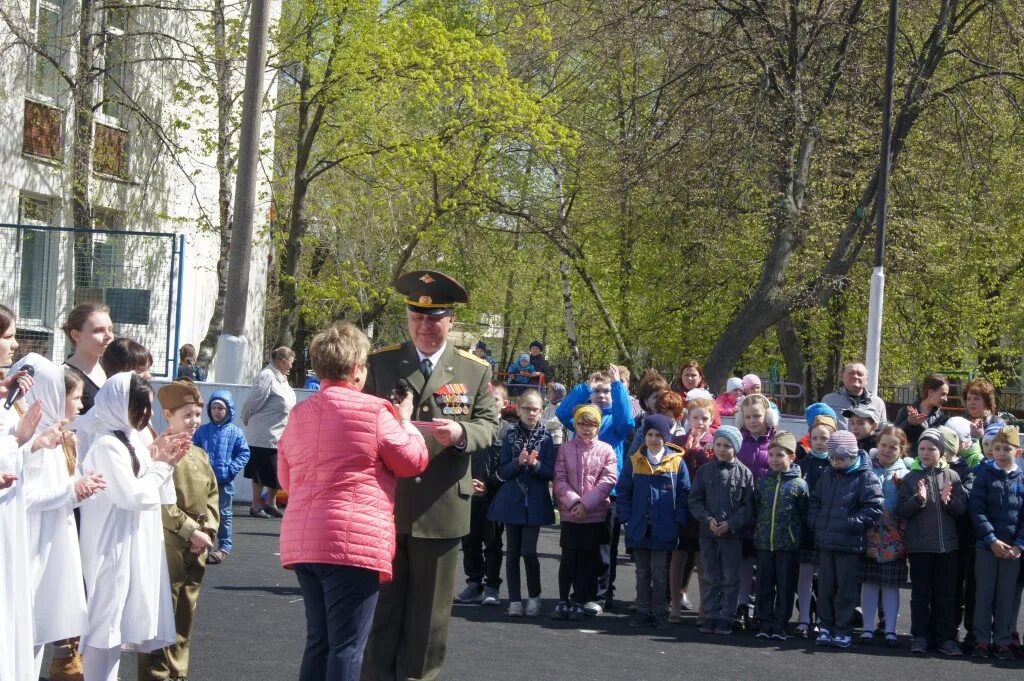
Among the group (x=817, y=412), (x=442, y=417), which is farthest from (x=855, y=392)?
(x=442, y=417)

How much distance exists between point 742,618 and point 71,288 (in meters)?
10.1

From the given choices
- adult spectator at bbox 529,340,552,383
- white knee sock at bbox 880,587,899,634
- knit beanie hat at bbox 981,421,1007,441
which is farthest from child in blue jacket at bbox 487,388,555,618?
adult spectator at bbox 529,340,552,383

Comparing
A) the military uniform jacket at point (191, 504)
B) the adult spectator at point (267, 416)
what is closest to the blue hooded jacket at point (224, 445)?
the adult spectator at point (267, 416)

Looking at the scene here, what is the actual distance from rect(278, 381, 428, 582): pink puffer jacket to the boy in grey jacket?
5.19m

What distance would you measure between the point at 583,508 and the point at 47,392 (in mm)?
5220

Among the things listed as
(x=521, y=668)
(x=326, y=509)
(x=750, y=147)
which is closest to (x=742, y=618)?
(x=521, y=668)

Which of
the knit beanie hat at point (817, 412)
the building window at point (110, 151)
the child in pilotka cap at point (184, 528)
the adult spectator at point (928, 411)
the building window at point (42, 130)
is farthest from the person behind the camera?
the building window at point (110, 151)

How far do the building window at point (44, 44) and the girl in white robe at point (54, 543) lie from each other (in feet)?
57.3

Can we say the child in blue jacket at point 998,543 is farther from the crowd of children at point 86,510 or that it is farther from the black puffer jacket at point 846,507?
the crowd of children at point 86,510

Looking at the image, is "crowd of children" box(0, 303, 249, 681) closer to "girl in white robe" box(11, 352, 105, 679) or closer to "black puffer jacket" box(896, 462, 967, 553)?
"girl in white robe" box(11, 352, 105, 679)

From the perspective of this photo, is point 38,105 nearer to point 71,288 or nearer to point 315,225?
point 71,288

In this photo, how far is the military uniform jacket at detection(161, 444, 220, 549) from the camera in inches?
282

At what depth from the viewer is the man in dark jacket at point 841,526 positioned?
10008mm

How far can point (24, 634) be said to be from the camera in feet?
19.5
